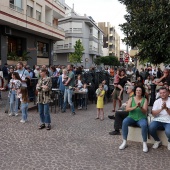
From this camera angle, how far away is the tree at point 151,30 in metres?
8.15

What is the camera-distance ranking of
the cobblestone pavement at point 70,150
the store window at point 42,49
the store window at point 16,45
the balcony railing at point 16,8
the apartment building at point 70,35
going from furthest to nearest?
the apartment building at point 70,35 → the store window at point 42,49 → the store window at point 16,45 → the balcony railing at point 16,8 → the cobblestone pavement at point 70,150

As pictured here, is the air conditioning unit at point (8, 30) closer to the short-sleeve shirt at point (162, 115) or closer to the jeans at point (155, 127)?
the short-sleeve shirt at point (162, 115)

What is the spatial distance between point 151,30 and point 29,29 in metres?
16.6

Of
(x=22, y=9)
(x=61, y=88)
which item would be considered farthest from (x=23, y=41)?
(x=61, y=88)

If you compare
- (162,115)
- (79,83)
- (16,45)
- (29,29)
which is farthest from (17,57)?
(162,115)

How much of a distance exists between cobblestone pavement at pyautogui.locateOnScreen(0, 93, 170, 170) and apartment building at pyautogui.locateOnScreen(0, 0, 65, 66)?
13.6 meters

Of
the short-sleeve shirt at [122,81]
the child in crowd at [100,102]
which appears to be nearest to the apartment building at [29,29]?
the short-sleeve shirt at [122,81]

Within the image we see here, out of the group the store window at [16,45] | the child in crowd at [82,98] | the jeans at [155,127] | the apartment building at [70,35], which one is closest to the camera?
the jeans at [155,127]

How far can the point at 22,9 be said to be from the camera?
73.2 ft

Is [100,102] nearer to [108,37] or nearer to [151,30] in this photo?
[151,30]

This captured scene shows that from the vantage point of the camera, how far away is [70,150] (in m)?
5.71

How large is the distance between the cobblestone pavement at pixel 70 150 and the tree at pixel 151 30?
280 centimetres

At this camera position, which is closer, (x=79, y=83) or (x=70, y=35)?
(x=79, y=83)

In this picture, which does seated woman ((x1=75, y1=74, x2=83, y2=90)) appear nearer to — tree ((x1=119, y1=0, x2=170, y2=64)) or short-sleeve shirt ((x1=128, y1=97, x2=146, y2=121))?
tree ((x1=119, y1=0, x2=170, y2=64))
